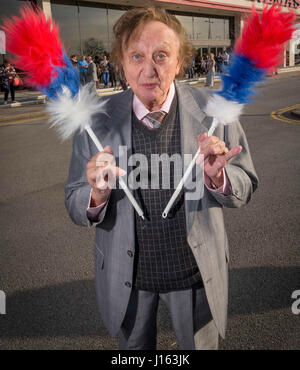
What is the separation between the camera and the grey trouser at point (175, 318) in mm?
1628

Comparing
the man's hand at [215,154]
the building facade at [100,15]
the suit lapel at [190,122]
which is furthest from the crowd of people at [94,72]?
the man's hand at [215,154]

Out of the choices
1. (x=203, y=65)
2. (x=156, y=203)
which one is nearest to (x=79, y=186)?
(x=156, y=203)

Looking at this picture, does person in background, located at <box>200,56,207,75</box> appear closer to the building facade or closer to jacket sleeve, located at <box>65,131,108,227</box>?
the building facade

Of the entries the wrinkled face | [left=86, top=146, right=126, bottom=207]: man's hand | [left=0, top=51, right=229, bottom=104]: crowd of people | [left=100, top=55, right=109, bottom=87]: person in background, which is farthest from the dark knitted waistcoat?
[left=100, top=55, right=109, bottom=87]: person in background

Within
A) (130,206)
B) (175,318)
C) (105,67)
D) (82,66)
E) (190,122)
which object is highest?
(105,67)

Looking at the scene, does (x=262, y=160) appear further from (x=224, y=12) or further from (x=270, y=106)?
(x=224, y=12)

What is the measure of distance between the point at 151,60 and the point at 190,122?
0.34 m

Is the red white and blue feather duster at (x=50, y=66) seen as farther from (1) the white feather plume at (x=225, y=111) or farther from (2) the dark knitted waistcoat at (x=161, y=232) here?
(1) the white feather plume at (x=225, y=111)

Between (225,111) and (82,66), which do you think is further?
(82,66)

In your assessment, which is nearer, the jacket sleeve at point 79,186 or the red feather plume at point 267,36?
the red feather plume at point 267,36

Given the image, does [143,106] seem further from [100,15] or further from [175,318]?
[100,15]

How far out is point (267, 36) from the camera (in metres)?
1.42

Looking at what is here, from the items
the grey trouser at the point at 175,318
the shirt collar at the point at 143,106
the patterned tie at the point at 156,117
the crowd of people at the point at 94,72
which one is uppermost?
the crowd of people at the point at 94,72

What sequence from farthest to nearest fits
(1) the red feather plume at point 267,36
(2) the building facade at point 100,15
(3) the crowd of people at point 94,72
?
(2) the building facade at point 100,15 < (3) the crowd of people at point 94,72 < (1) the red feather plume at point 267,36
